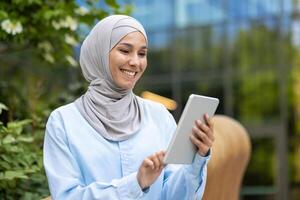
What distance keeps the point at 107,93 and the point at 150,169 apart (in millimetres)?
375

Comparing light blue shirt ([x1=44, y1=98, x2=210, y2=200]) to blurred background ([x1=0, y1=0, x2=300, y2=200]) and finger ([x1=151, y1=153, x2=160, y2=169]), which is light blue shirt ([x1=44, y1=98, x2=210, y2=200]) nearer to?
finger ([x1=151, y1=153, x2=160, y2=169])

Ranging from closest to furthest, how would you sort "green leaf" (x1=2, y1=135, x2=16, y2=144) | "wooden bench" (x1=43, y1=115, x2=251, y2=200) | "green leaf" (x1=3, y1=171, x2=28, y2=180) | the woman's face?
the woman's face < "green leaf" (x1=3, y1=171, x2=28, y2=180) < "green leaf" (x1=2, y1=135, x2=16, y2=144) < "wooden bench" (x1=43, y1=115, x2=251, y2=200)

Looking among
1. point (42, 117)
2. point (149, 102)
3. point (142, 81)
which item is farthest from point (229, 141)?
point (142, 81)

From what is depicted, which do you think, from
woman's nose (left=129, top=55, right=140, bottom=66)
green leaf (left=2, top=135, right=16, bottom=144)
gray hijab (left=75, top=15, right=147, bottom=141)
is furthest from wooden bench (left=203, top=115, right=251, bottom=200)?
woman's nose (left=129, top=55, right=140, bottom=66)

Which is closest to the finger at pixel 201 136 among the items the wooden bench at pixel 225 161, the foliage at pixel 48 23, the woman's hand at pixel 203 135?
the woman's hand at pixel 203 135

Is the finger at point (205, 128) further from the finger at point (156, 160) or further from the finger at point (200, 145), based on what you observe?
the finger at point (156, 160)

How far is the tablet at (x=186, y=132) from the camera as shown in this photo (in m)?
2.06

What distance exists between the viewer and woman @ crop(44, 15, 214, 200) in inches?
85.7

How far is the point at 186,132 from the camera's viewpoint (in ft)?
6.88

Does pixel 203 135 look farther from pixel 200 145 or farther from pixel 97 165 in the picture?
pixel 97 165

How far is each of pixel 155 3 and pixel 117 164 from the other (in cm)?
1370

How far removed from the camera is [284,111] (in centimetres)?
1416

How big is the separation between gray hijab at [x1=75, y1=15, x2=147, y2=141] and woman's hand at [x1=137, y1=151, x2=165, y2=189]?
237 mm

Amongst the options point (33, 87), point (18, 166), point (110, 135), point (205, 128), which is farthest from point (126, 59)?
point (33, 87)
